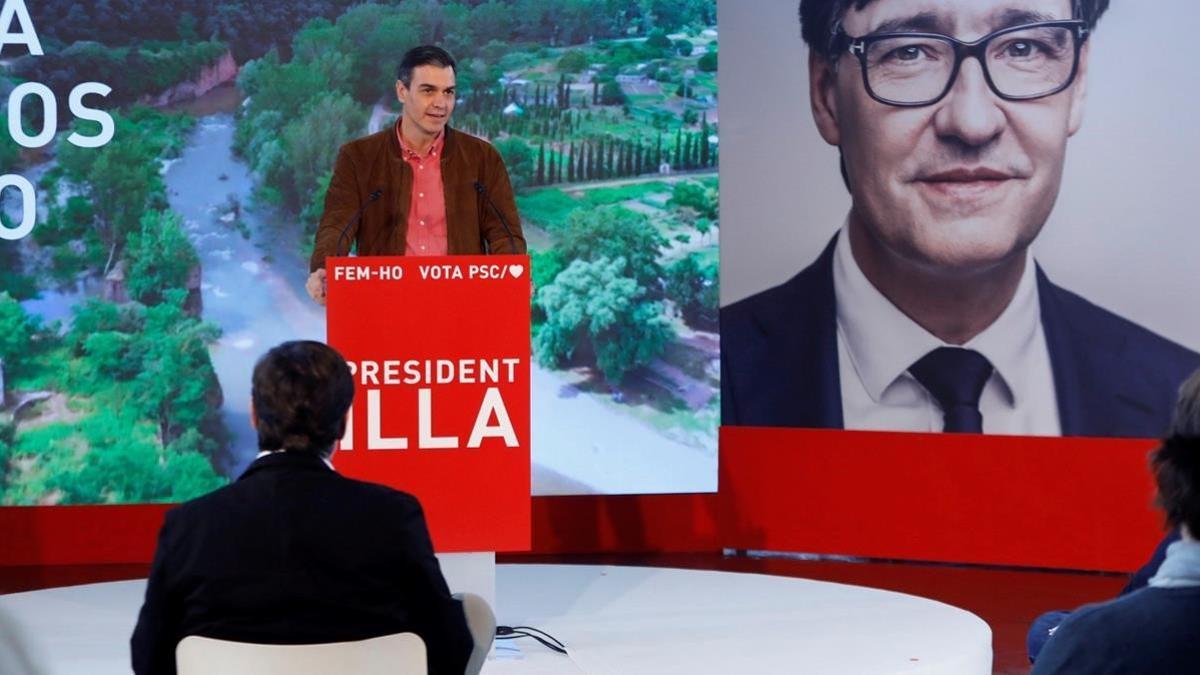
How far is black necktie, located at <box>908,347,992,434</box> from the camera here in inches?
229

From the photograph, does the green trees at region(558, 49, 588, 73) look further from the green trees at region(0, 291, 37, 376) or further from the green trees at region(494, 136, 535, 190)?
the green trees at region(0, 291, 37, 376)

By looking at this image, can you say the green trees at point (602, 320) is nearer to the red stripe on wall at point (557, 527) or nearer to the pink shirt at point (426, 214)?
the red stripe on wall at point (557, 527)

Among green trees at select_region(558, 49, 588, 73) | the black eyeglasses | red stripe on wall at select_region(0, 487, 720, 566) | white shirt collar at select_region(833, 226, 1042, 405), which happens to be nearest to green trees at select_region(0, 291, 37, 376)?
red stripe on wall at select_region(0, 487, 720, 566)

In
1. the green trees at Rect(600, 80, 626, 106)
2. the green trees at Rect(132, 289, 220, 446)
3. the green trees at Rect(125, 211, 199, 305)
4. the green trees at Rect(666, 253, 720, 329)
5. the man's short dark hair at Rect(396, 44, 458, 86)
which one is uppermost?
the man's short dark hair at Rect(396, 44, 458, 86)

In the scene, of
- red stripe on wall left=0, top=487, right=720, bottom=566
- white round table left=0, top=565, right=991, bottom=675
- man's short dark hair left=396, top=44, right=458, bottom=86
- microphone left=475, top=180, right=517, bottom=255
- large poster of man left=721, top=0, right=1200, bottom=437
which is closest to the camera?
white round table left=0, top=565, right=991, bottom=675

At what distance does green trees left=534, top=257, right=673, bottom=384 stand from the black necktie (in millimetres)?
1044

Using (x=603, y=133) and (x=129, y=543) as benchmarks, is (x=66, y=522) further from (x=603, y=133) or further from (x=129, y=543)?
(x=603, y=133)

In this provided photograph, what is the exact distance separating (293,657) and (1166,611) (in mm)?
1028

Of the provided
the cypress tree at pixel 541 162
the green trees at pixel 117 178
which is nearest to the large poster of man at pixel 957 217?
the cypress tree at pixel 541 162

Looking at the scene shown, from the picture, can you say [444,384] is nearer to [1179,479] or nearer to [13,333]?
[1179,479]

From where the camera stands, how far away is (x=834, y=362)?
19.7ft

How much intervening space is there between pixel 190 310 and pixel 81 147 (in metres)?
0.74

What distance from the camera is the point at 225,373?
6.16m

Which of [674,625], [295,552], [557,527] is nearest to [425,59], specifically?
[674,625]
